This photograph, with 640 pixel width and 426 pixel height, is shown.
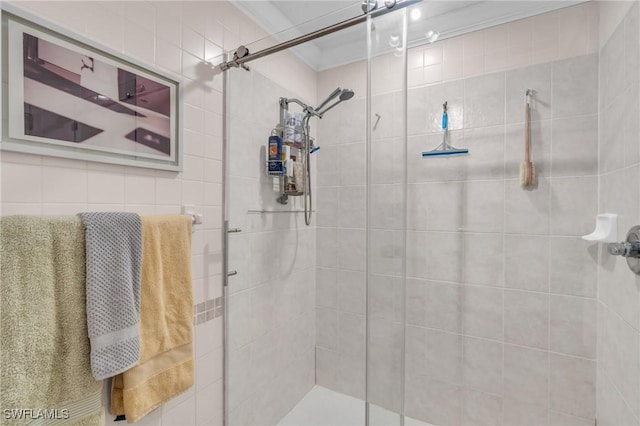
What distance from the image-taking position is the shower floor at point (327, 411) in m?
1.69

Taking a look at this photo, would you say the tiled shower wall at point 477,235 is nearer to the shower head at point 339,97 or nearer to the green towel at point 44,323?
the shower head at point 339,97

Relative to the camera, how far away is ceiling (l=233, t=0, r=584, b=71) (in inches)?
55.7

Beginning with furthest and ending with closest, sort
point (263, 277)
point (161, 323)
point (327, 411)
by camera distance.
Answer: point (327, 411)
point (263, 277)
point (161, 323)

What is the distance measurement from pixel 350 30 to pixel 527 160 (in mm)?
1098

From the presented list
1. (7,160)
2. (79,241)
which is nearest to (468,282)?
(79,241)

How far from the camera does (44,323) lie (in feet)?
2.50

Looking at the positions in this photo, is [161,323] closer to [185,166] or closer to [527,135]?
[185,166]

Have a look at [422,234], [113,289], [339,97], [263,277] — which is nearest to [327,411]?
[263,277]

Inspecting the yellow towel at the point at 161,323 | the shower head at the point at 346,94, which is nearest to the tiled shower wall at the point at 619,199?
the shower head at the point at 346,94

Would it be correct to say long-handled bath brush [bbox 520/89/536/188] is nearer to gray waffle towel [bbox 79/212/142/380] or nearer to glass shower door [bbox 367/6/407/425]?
glass shower door [bbox 367/6/407/425]

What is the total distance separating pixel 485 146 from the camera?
1.63m

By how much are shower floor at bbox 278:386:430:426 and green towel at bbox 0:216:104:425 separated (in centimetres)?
117

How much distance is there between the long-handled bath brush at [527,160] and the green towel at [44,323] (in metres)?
1.87

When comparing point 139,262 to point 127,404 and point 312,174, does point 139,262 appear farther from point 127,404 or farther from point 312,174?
point 312,174
